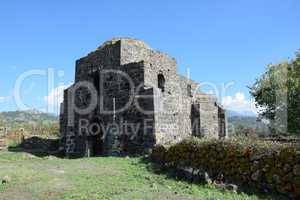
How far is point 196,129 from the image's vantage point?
907 inches

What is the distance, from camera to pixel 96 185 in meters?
10.1

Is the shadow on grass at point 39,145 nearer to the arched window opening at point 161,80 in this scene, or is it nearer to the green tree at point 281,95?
the arched window opening at point 161,80

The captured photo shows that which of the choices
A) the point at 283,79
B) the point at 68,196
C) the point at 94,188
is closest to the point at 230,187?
the point at 94,188

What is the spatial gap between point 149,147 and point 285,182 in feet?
27.6

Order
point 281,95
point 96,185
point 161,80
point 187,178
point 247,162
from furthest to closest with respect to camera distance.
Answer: point 281,95 < point 161,80 < point 187,178 < point 247,162 < point 96,185

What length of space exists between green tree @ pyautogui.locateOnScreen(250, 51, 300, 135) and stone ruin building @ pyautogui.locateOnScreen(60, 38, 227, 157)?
1401cm

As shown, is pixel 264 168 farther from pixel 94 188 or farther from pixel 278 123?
pixel 278 123

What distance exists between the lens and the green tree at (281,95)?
35.1 meters

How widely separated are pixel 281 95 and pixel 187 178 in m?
27.2

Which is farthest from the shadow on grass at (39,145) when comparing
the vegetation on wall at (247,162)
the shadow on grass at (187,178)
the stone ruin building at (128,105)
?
the vegetation on wall at (247,162)

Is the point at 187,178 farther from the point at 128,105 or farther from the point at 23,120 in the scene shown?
the point at 23,120

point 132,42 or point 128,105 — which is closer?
point 128,105

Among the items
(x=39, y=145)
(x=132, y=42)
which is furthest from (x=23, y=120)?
(x=132, y=42)

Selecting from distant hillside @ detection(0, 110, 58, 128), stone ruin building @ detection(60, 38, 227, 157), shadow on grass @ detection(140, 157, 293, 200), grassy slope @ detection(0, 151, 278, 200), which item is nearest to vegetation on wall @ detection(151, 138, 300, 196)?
shadow on grass @ detection(140, 157, 293, 200)
